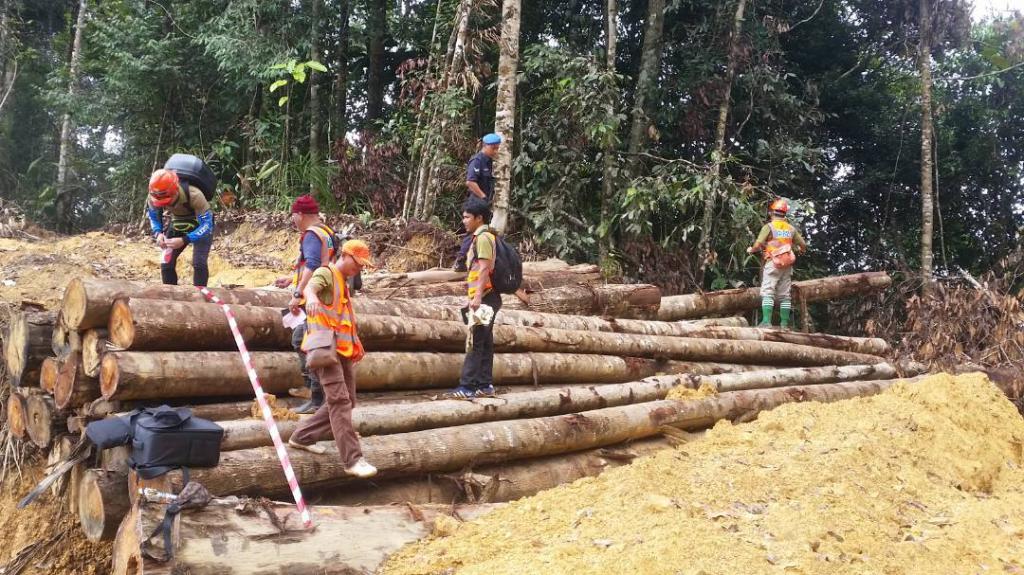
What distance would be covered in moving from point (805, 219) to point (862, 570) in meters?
14.3

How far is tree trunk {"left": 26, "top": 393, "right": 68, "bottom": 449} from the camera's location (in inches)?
210

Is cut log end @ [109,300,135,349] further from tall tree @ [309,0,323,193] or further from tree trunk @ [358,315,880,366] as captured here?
tall tree @ [309,0,323,193]

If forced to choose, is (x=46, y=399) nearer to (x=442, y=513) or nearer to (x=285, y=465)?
(x=285, y=465)

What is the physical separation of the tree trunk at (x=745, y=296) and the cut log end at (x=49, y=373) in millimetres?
7802

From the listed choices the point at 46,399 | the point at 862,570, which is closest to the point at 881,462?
the point at 862,570

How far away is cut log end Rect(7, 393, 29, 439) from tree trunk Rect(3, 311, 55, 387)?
4.6 inches

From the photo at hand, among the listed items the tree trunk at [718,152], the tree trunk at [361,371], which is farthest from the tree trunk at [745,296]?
the tree trunk at [361,371]

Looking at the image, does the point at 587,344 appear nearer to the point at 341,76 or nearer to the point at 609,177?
the point at 609,177

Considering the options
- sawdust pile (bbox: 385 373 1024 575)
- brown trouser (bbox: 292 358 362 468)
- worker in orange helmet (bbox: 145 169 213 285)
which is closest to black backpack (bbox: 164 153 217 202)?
worker in orange helmet (bbox: 145 169 213 285)

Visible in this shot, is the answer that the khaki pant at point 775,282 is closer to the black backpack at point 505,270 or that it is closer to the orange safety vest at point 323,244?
the black backpack at point 505,270

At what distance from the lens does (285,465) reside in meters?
4.45

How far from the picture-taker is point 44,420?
5.38 meters

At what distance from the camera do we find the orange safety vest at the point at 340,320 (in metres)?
4.80

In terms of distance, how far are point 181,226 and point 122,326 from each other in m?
2.16
